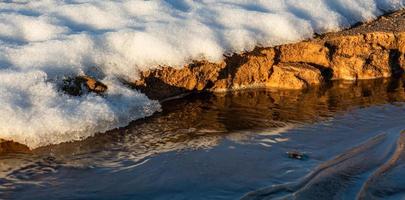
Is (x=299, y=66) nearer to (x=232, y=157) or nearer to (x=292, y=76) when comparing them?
(x=292, y=76)

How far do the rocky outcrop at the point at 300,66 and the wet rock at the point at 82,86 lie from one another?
1.81 ft

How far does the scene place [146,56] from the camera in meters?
7.72

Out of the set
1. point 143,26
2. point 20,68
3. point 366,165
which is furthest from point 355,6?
point 20,68

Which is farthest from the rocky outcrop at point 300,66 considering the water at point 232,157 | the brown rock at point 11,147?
the brown rock at point 11,147

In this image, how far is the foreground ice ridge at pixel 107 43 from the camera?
6422mm

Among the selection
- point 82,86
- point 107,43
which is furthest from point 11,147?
point 107,43

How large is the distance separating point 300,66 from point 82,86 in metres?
3.38

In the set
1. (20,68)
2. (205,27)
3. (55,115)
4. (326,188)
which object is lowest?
(326,188)

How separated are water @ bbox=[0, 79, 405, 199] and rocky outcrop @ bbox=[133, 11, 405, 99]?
0.35 metres

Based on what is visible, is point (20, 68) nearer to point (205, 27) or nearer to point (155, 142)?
point (155, 142)

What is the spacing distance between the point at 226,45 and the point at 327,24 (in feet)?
7.54

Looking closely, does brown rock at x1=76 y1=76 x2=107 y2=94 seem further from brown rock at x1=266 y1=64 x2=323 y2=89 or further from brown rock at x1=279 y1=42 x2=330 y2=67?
brown rock at x1=279 y1=42 x2=330 y2=67

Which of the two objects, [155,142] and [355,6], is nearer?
[155,142]

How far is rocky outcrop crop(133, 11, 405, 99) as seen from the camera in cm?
798
